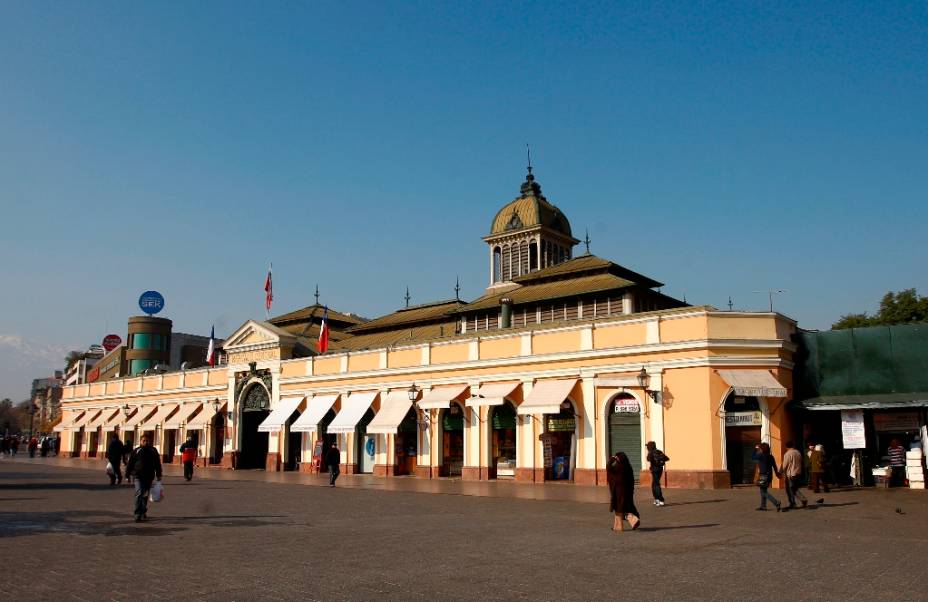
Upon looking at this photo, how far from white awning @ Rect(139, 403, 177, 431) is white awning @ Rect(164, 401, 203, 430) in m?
0.65

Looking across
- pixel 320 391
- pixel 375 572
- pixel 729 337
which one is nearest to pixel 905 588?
pixel 375 572

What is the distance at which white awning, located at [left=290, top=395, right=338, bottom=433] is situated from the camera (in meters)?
41.1

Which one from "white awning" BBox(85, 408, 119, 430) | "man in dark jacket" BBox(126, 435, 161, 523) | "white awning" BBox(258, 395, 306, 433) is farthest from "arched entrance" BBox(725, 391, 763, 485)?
"white awning" BBox(85, 408, 119, 430)

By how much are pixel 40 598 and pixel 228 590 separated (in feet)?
6.51

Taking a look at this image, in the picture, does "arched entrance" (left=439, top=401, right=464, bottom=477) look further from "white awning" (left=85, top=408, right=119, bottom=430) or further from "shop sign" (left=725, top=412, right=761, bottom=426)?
"white awning" (left=85, top=408, right=119, bottom=430)

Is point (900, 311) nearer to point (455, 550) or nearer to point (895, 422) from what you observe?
point (895, 422)

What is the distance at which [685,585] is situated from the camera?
32.4ft

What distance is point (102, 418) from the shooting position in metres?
61.7

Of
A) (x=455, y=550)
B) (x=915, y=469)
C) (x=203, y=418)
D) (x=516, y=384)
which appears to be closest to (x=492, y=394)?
(x=516, y=384)

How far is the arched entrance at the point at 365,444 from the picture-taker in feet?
130

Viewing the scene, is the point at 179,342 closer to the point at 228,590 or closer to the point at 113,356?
the point at 113,356

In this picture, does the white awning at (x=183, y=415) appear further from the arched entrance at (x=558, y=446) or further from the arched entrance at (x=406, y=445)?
the arched entrance at (x=558, y=446)

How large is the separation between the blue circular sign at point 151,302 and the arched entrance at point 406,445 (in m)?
49.7

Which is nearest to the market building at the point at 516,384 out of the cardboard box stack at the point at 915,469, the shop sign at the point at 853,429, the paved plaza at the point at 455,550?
the shop sign at the point at 853,429
